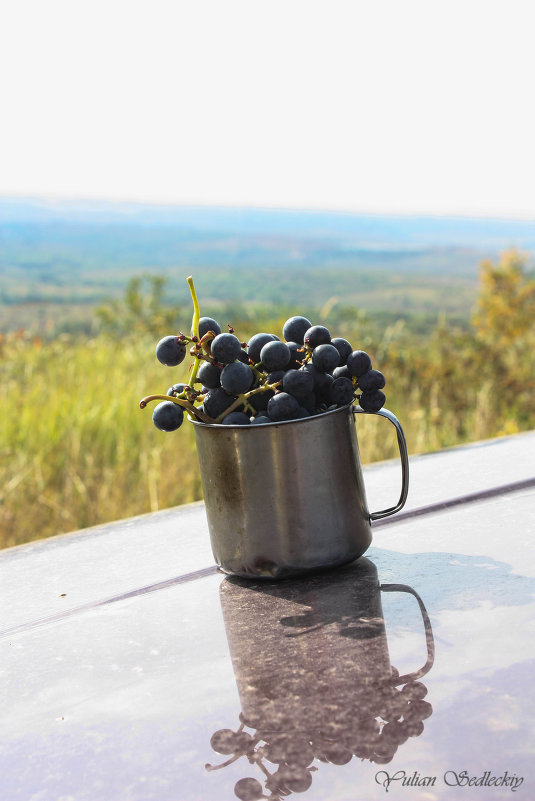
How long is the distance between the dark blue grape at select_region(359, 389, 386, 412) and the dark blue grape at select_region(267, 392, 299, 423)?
A: 0.10 meters

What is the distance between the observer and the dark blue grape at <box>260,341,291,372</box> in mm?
959

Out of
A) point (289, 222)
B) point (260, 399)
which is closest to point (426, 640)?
point (260, 399)

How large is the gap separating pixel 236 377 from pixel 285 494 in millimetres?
142

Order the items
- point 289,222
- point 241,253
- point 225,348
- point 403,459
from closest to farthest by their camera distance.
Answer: point 225,348, point 403,459, point 241,253, point 289,222

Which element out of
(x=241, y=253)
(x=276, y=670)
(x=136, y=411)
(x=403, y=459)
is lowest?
(x=136, y=411)

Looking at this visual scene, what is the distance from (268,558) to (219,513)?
0.08 meters

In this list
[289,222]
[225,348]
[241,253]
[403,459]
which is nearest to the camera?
[225,348]

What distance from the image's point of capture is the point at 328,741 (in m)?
0.66

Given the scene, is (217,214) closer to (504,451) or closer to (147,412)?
(147,412)

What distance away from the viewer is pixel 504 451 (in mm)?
1533

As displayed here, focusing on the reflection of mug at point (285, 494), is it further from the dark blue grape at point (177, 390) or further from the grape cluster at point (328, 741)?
the grape cluster at point (328, 741)

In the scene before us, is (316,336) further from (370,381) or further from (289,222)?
(289,222)

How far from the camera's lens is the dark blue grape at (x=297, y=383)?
37.4 inches

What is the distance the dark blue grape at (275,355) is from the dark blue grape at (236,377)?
2 centimetres
